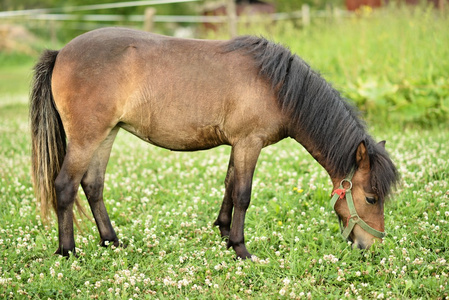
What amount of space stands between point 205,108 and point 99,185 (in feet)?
4.29

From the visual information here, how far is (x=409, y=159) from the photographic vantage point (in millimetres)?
6285

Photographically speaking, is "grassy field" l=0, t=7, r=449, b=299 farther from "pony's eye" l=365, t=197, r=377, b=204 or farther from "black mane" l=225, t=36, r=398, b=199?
"black mane" l=225, t=36, r=398, b=199

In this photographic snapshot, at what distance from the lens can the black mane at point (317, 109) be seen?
4.00 m

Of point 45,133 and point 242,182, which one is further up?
point 45,133

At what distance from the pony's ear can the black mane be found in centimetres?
4

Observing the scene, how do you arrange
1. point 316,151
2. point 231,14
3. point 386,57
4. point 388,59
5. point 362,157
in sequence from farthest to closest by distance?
point 231,14
point 386,57
point 388,59
point 316,151
point 362,157

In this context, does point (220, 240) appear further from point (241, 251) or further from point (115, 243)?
point (115, 243)

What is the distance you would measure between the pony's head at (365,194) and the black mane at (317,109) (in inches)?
0.6

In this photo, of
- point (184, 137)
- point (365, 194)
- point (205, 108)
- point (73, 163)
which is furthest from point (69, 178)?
point (365, 194)

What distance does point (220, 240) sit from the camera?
4531mm

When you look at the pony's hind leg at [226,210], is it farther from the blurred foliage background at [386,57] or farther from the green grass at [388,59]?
the green grass at [388,59]

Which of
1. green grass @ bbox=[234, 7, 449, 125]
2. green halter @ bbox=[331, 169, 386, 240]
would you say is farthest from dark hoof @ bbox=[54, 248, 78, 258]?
green grass @ bbox=[234, 7, 449, 125]

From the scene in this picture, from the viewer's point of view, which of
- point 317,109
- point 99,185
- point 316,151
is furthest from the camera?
point 99,185

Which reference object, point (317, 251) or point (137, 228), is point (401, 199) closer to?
point (317, 251)
